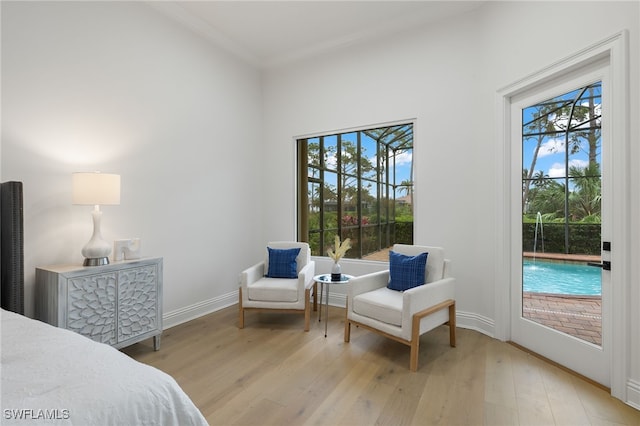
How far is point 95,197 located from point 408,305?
2508mm

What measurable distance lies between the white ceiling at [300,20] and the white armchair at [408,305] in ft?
8.13

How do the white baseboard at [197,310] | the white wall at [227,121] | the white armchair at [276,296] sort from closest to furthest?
the white wall at [227,121], the white armchair at [276,296], the white baseboard at [197,310]

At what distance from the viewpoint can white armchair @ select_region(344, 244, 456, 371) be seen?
8.02ft

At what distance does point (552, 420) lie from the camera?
1825mm

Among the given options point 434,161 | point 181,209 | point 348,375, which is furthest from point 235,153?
Answer: point 348,375

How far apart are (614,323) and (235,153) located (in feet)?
12.9

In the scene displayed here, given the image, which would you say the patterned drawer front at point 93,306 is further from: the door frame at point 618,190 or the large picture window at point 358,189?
the door frame at point 618,190

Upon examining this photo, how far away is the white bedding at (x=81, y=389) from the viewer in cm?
79

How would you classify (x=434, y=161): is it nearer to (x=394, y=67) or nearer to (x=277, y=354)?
(x=394, y=67)

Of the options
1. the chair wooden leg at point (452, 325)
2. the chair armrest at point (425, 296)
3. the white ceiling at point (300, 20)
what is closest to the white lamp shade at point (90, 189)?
the white ceiling at point (300, 20)

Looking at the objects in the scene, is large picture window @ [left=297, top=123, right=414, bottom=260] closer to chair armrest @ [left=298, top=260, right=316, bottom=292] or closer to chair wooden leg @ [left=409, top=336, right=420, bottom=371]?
chair armrest @ [left=298, top=260, right=316, bottom=292]

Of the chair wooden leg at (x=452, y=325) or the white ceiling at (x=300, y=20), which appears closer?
the chair wooden leg at (x=452, y=325)

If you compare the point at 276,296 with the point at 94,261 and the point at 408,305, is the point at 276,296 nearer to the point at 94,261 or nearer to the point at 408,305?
the point at 408,305

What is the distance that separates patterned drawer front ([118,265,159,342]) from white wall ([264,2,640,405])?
2.18 m
